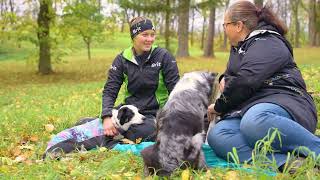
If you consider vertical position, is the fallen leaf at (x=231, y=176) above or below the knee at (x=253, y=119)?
below

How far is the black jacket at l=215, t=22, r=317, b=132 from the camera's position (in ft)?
15.1

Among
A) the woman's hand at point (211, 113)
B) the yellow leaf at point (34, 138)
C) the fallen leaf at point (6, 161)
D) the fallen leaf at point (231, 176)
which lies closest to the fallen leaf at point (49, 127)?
the yellow leaf at point (34, 138)

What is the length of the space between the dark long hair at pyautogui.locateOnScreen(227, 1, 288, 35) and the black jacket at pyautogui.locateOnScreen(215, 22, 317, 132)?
8cm

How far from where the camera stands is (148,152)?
14.4ft

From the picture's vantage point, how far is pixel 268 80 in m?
4.73

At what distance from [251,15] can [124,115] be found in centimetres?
210

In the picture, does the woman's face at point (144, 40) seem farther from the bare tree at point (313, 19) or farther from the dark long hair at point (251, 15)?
the bare tree at point (313, 19)

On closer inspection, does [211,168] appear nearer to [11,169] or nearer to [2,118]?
[11,169]

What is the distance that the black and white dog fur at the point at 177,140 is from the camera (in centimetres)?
427

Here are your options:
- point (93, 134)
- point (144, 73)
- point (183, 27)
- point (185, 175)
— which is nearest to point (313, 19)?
point (183, 27)

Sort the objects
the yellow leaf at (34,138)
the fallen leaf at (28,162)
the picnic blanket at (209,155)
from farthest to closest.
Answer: the yellow leaf at (34,138) → the fallen leaf at (28,162) → the picnic blanket at (209,155)

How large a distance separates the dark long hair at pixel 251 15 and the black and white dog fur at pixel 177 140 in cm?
115

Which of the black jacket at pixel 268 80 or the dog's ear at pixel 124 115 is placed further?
the dog's ear at pixel 124 115

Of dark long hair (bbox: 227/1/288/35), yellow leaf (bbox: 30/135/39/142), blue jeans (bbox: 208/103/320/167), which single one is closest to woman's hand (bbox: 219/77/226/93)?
blue jeans (bbox: 208/103/320/167)
